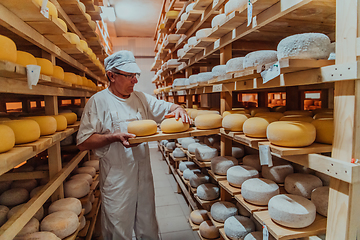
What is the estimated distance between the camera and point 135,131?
1.68 meters

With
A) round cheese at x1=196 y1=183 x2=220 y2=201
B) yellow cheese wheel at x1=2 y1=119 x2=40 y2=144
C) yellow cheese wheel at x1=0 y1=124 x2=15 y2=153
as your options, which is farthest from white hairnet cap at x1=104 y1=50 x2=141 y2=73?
round cheese at x1=196 y1=183 x2=220 y2=201

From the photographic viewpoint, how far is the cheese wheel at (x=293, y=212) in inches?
46.0

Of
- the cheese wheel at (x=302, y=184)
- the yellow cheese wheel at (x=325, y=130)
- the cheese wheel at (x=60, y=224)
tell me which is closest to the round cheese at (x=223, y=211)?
the cheese wheel at (x=302, y=184)

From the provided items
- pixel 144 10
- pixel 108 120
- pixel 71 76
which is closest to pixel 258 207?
pixel 108 120

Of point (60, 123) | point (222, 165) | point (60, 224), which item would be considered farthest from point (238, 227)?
point (60, 123)

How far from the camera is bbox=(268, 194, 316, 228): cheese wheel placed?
3.83ft

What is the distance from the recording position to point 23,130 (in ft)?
4.25

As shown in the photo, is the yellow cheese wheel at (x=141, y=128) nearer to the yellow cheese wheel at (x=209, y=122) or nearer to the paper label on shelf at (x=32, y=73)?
the yellow cheese wheel at (x=209, y=122)

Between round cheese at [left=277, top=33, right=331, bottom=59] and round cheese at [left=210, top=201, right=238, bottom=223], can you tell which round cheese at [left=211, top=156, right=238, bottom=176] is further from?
round cheese at [left=277, top=33, right=331, bottom=59]

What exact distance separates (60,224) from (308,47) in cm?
190

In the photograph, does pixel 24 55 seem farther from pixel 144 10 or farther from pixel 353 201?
pixel 144 10

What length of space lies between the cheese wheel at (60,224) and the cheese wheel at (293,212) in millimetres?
1396

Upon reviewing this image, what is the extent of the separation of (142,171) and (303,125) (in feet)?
4.67

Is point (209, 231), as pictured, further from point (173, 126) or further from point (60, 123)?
point (60, 123)
